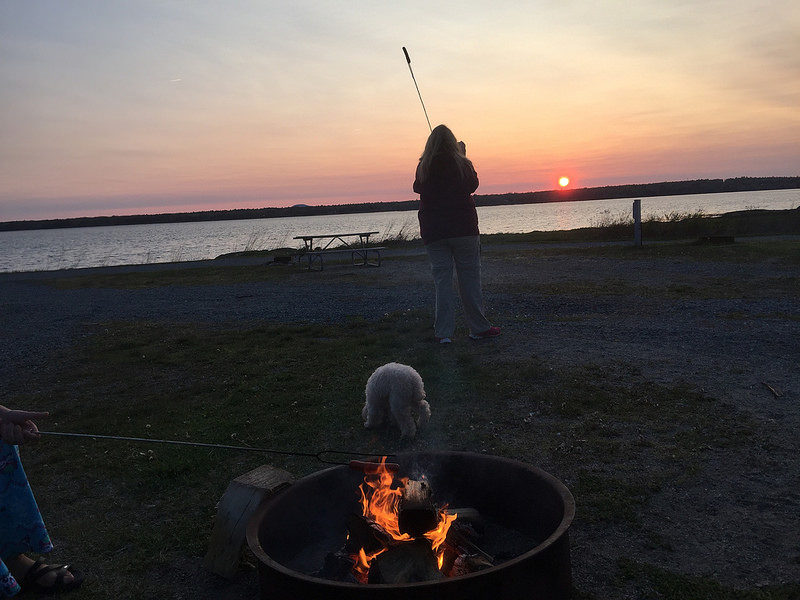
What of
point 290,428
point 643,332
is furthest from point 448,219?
point 290,428

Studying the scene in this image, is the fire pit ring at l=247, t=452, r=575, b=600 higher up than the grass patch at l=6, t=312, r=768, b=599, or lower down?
higher up

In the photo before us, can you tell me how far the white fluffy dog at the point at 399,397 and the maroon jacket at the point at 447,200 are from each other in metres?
2.76

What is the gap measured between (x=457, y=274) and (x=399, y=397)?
2810 mm

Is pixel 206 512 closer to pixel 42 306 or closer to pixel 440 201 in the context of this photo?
pixel 440 201

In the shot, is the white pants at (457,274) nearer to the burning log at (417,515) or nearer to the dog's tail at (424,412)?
the dog's tail at (424,412)

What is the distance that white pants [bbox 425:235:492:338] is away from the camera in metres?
7.30

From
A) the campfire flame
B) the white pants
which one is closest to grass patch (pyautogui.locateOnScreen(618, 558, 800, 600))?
the campfire flame

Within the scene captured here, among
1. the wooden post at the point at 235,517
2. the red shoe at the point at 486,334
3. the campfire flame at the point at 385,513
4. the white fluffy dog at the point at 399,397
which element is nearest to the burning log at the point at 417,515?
the campfire flame at the point at 385,513

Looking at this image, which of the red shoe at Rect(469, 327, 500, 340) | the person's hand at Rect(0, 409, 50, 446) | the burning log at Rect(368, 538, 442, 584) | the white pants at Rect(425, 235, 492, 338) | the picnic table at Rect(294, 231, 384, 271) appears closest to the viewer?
the burning log at Rect(368, 538, 442, 584)

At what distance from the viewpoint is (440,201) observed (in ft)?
23.6

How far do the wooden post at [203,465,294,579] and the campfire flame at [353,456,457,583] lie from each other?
0.44m

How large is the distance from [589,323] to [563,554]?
243 inches

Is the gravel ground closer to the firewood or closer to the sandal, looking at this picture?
the sandal

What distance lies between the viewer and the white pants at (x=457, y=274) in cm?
730
